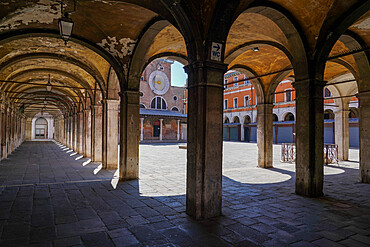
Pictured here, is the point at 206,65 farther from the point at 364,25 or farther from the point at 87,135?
the point at 87,135

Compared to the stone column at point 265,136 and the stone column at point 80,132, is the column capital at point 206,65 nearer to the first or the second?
the stone column at point 265,136

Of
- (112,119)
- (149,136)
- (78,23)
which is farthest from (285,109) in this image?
(78,23)

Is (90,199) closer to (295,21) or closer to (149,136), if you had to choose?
(295,21)

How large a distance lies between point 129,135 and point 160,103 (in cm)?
2719

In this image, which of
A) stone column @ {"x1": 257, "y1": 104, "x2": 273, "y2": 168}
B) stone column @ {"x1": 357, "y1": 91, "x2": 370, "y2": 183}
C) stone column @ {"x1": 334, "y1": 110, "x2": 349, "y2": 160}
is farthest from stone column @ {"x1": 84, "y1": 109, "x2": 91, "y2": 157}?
stone column @ {"x1": 334, "y1": 110, "x2": 349, "y2": 160}

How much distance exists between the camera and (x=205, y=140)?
4.24 m

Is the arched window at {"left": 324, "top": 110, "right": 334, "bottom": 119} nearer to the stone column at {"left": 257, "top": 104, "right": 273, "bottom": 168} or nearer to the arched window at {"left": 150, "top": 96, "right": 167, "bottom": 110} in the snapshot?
the stone column at {"left": 257, "top": 104, "right": 273, "bottom": 168}

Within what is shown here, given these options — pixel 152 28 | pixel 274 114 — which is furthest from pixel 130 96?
pixel 274 114

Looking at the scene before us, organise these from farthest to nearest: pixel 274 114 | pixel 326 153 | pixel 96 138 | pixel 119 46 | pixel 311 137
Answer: pixel 274 114, pixel 326 153, pixel 96 138, pixel 119 46, pixel 311 137

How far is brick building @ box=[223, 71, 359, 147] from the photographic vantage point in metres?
25.1

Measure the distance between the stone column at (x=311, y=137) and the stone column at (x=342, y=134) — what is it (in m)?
9.20

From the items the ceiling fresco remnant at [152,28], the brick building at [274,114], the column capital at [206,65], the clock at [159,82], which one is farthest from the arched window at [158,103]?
the column capital at [206,65]

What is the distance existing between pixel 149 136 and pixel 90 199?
26839 millimetres

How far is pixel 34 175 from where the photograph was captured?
838 centimetres
